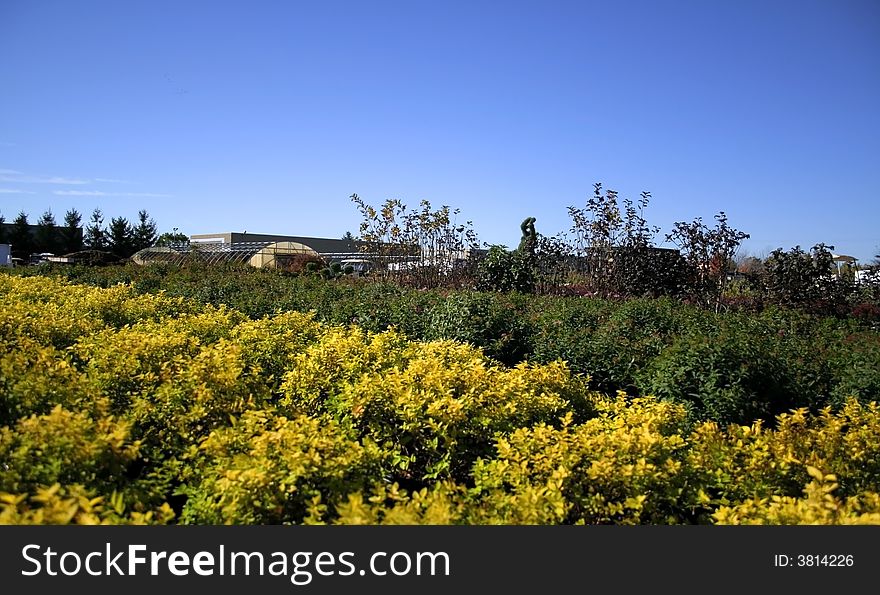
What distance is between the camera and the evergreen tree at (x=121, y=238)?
4659 cm

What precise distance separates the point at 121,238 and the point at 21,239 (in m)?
6.34

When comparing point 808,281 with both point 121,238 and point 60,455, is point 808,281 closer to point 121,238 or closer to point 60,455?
point 60,455

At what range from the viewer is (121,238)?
47781 mm

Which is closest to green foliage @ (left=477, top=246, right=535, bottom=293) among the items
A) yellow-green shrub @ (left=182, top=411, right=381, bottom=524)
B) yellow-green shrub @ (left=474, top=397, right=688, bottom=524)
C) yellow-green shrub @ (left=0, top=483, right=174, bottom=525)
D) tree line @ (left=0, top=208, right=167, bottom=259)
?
yellow-green shrub @ (left=474, top=397, right=688, bottom=524)

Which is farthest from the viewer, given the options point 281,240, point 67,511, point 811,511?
point 281,240

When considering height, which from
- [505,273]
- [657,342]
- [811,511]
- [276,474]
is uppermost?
[505,273]

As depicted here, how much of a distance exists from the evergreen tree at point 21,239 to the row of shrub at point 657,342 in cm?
4355

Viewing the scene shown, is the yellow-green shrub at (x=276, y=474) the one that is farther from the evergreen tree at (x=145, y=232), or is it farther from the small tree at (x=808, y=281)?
the evergreen tree at (x=145, y=232)

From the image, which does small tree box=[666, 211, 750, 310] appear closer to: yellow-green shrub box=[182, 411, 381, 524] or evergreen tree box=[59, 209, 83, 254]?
yellow-green shrub box=[182, 411, 381, 524]

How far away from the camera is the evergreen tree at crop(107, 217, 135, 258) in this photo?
46.6m

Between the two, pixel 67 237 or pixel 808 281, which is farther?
pixel 67 237

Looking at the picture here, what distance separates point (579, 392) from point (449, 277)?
1127 cm

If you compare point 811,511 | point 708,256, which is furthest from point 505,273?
point 811,511

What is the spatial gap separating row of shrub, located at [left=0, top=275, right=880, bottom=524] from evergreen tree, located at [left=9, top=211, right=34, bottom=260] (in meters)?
48.2
